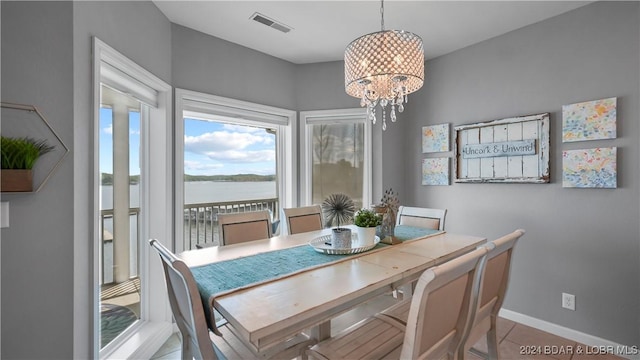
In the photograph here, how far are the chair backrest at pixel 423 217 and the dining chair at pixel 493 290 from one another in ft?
2.98

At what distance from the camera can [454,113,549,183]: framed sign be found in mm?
2457

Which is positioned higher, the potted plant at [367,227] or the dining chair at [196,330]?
the potted plant at [367,227]

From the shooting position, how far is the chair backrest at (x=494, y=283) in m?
1.38

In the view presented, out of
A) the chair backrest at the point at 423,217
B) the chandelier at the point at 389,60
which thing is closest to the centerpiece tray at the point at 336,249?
the chair backrest at the point at 423,217

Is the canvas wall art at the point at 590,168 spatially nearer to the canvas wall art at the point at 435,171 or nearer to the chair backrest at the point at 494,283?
the canvas wall art at the point at 435,171

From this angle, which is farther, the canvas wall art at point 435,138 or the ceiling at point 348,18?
the canvas wall art at point 435,138

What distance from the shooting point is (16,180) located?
4.06 feet

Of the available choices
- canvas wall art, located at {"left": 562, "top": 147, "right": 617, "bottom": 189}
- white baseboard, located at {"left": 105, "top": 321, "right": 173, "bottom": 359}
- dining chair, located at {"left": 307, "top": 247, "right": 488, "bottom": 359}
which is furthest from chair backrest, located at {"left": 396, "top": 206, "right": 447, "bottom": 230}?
white baseboard, located at {"left": 105, "top": 321, "right": 173, "bottom": 359}

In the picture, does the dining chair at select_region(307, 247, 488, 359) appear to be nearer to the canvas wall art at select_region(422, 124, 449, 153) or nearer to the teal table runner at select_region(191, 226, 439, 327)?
the teal table runner at select_region(191, 226, 439, 327)

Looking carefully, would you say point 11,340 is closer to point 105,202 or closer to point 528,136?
point 105,202

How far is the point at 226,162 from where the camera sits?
3.10m

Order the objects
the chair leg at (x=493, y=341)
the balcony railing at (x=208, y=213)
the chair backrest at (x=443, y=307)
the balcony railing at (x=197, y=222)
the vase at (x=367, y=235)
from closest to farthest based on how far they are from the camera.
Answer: the chair backrest at (x=443, y=307)
the chair leg at (x=493, y=341)
the vase at (x=367, y=235)
the balcony railing at (x=197, y=222)
the balcony railing at (x=208, y=213)

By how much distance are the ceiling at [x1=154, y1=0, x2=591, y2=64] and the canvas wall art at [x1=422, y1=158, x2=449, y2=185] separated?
1199mm

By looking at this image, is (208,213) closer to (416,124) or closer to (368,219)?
(368,219)
